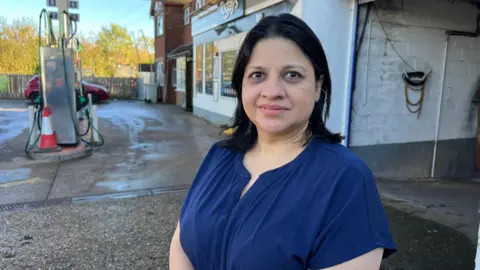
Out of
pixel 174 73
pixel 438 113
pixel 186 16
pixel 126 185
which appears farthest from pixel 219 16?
pixel 174 73

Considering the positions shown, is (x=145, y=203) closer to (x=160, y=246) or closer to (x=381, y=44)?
(x=160, y=246)

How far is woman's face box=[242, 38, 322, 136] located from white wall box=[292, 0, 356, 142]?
4155mm

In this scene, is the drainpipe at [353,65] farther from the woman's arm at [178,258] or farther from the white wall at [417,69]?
the woman's arm at [178,258]

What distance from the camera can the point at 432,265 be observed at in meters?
2.99

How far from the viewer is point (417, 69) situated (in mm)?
5910

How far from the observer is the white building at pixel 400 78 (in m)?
5.40

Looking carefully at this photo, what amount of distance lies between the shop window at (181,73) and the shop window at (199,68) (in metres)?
2.87

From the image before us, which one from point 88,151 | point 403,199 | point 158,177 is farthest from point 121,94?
point 403,199

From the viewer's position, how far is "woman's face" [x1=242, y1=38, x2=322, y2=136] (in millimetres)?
1283

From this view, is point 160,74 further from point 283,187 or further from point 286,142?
point 283,187

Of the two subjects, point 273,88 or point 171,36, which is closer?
point 273,88

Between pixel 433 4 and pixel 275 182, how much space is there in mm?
5980

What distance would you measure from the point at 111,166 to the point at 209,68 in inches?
257

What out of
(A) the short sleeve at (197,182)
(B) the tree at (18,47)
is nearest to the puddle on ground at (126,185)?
(A) the short sleeve at (197,182)
